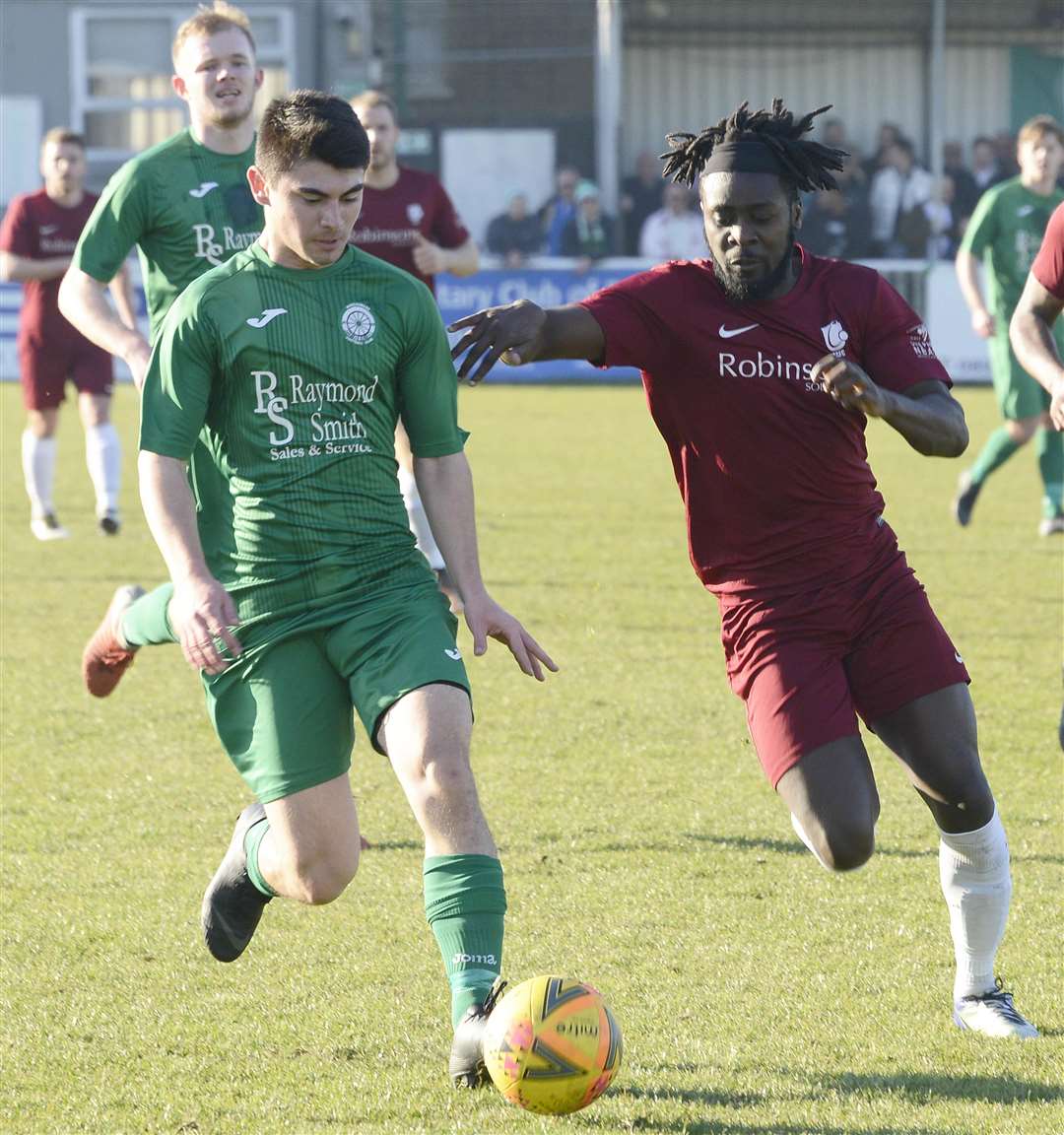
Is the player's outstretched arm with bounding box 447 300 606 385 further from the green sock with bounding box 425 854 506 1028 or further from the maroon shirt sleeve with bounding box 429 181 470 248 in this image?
the maroon shirt sleeve with bounding box 429 181 470 248

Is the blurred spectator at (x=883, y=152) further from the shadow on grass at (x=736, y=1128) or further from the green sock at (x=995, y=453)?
the shadow on grass at (x=736, y=1128)

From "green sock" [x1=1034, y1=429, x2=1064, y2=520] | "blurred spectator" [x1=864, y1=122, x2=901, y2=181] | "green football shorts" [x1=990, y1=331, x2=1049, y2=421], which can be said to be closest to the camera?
"green football shorts" [x1=990, y1=331, x2=1049, y2=421]

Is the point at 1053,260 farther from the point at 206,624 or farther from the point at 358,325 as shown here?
the point at 206,624

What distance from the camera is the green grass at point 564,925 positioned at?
157 inches

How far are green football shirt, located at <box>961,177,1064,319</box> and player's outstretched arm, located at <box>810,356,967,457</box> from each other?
25.6ft

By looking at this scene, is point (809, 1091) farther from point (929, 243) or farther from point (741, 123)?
point (929, 243)

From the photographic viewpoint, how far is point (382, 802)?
641cm

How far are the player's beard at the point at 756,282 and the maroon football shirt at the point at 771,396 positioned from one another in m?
0.02

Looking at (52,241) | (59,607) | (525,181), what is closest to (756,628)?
(59,607)

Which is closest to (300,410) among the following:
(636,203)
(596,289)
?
(596,289)

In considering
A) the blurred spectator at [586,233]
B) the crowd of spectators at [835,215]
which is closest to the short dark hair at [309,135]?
the blurred spectator at [586,233]

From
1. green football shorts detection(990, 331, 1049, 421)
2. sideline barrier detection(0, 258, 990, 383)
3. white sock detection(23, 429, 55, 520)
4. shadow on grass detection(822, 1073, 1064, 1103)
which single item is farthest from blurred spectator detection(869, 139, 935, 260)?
shadow on grass detection(822, 1073, 1064, 1103)

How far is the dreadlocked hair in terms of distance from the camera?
178 inches

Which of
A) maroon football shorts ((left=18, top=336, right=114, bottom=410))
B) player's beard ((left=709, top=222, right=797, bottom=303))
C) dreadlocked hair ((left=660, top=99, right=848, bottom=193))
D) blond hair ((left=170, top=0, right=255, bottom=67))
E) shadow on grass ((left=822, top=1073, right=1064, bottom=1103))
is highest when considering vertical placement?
blond hair ((left=170, top=0, right=255, bottom=67))
